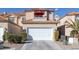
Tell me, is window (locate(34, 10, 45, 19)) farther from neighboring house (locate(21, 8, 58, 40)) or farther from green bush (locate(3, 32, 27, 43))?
green bush (locate(3, 32, 27, 43))

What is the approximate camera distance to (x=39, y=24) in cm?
1980

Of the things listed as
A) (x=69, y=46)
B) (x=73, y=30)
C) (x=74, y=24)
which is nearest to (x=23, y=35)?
(x=69, y=46)

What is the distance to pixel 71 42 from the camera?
1952cm

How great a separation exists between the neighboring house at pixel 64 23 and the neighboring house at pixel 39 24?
334mm

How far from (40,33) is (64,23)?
1794 mm

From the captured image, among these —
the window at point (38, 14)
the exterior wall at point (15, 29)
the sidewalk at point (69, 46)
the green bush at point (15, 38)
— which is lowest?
the sidewalk at point (69, 46)

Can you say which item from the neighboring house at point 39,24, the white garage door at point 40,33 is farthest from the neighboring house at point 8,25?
the white garage door at point 40,33

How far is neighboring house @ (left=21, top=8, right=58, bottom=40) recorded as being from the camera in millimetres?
19500

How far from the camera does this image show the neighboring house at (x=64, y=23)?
63.8 ft

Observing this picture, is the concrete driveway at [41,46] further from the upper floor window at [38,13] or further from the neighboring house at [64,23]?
the upper floor window at [38,13]

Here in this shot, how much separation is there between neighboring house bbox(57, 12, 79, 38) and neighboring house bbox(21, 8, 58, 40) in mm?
334
